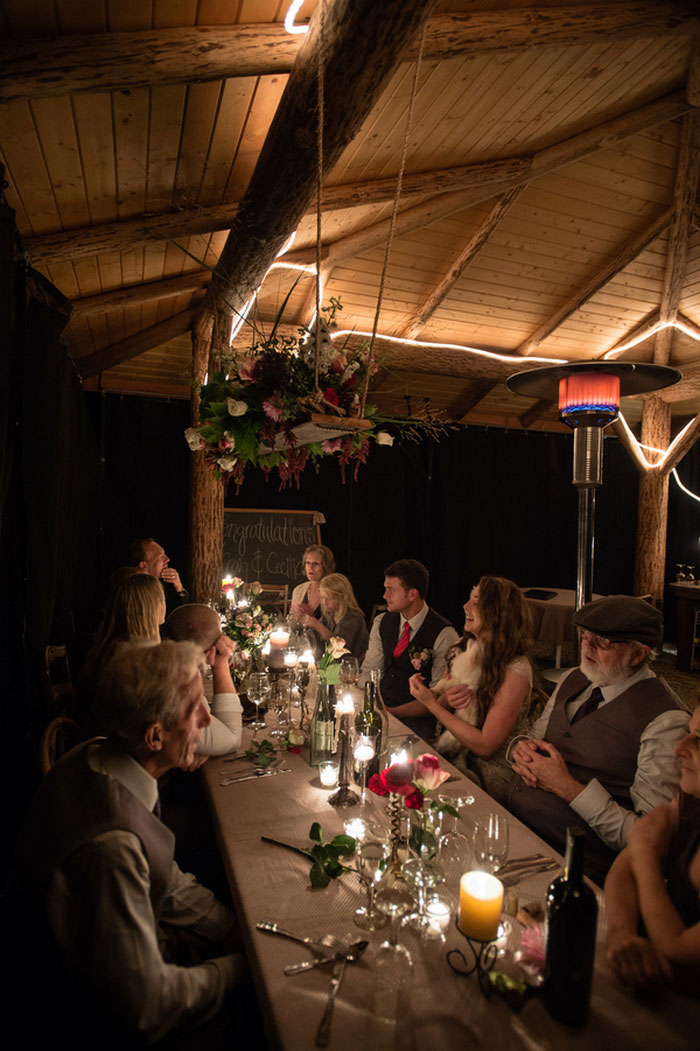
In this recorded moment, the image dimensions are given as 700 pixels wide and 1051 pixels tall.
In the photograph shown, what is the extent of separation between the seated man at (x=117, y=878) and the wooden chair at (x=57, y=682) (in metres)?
1.37

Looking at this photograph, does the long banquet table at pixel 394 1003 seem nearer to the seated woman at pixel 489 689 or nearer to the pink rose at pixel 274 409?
the seated woman at pixel 489 689

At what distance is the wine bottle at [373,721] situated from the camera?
1.95m

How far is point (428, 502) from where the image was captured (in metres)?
7.79

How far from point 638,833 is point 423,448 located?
21.6ft

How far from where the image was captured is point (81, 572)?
4.51m

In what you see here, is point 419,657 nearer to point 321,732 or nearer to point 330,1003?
point 321,732

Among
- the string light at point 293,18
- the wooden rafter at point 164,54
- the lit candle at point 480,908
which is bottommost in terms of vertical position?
the lit candle at point 480,908

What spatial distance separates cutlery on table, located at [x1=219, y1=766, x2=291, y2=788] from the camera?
6.31 feet

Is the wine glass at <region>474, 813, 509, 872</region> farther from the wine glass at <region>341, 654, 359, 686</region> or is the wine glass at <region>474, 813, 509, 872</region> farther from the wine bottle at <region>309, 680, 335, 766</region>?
the wine glass at <region>341, 654, 359, 686</region>

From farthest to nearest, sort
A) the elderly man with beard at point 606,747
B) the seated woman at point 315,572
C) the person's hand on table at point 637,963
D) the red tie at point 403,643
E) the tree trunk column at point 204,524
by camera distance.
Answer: the tree trunk column at point 204,524, the seated woman at point 315,572, the red tie at point 403,643, the elderly man with beard at point 606,747, the person's hand on table at point 637,963

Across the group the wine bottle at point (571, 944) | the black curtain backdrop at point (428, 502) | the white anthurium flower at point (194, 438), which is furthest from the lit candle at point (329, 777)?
the black curtain backdrop at point (428, 502)

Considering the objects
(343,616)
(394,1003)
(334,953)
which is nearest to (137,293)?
(343,616)

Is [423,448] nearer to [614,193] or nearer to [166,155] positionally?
[614,193]

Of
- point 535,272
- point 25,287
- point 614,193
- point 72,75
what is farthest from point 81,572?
point 614,193
